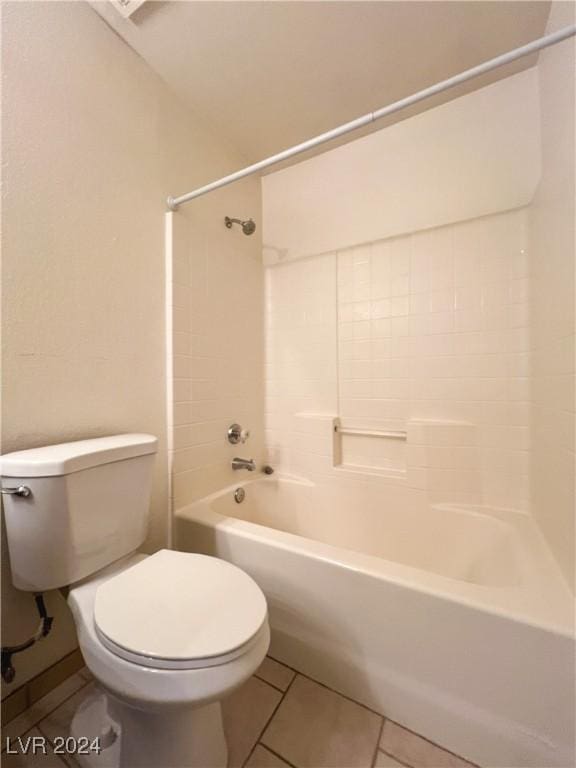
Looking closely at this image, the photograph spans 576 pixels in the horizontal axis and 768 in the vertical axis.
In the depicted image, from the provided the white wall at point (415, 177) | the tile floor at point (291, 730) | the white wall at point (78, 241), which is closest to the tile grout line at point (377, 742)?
the tile floor at point (291, 730)

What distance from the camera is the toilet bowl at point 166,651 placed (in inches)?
23.7

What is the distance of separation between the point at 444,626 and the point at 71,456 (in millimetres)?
1050

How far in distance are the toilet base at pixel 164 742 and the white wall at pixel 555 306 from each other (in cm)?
99

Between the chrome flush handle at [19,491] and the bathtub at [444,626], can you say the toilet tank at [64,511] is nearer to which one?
the chrome flush handle at [19,491]

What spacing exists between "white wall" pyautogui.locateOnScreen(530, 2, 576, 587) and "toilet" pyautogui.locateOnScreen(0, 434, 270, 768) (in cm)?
91

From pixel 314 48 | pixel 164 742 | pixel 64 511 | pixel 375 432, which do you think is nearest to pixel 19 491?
pixel 64 511

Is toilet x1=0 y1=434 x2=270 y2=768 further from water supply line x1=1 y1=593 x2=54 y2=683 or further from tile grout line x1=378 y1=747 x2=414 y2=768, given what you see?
tile grout line x1=378 y1=747 x2=414 y2=768

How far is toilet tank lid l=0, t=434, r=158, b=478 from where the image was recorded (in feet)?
2.55

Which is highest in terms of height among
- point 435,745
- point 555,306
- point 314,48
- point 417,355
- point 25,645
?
point 314,48

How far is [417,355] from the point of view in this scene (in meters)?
1.50

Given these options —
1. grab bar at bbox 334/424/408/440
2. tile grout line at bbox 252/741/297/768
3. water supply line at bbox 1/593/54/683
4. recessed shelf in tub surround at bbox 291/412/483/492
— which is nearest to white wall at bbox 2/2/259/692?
water supply line at bbox 1/593/54/683

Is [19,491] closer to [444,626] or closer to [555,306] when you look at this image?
[444,626]

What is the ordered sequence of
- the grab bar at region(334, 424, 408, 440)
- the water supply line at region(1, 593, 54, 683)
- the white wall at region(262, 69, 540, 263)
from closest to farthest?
1. the water supply line at region(1, 593, 54, 683)
2. the white wall at region(262, 69, 540, 263)
3. the grab bar at region(334, 424, 408, 440)

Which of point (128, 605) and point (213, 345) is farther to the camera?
point (213, 345)
